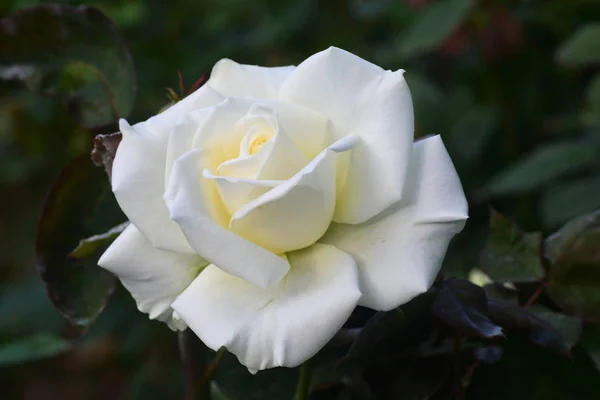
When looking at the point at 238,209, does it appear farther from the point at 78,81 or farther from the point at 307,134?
the point at 78,81

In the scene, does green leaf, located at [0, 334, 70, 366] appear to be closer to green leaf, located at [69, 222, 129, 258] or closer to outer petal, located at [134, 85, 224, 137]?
green leaf, located at [69, 222, 129, 258]

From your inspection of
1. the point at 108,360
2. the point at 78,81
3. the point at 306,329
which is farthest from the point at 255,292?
the point at 108,360

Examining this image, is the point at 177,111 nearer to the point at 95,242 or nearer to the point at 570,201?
the point at 95,242

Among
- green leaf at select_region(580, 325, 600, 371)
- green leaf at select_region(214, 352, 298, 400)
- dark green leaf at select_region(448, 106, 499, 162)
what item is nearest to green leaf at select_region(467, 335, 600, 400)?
green leaf at select_region(580, 325, 600, 371)

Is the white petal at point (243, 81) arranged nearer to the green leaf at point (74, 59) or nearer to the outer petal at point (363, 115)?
the outer petal at point (363, 115)

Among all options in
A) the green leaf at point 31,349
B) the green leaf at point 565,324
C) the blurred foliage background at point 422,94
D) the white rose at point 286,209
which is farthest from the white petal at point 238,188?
the blurred foliage background at point 422,94
